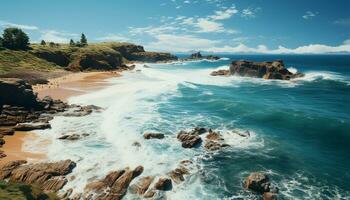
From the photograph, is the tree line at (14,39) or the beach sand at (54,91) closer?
the beach sand at (54,91)

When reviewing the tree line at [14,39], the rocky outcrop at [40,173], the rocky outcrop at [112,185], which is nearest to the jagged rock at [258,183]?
the rocky outcrop at [112,185]

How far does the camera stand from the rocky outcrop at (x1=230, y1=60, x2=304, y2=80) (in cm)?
9681

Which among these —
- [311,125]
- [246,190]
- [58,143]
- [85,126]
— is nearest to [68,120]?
[85,126]

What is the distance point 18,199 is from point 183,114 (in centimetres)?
3074

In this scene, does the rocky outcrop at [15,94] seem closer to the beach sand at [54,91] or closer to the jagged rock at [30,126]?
the jagged rock at [30,126]

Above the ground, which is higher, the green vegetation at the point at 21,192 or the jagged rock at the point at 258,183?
the green vegetation at the point at 21,192

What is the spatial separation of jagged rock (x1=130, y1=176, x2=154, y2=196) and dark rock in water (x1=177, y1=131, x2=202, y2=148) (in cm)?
840

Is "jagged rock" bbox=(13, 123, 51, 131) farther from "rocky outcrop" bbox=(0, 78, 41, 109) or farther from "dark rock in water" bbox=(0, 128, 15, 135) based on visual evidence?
"rocky outcrop" bbox=(0, 78, 41, 109)

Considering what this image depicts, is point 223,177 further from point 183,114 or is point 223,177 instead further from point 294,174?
point 183,114

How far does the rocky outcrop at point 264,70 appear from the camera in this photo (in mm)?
96806

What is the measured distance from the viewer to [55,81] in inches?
2968

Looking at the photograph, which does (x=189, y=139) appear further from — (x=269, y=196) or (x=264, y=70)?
(x=264, y=70)

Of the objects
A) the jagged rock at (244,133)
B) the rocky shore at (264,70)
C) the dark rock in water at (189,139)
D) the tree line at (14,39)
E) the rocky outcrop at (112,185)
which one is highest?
the tree line at (14,39)

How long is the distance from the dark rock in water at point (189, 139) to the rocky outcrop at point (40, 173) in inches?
481
